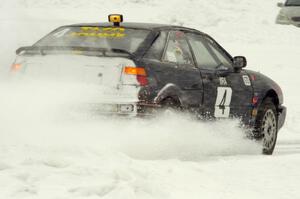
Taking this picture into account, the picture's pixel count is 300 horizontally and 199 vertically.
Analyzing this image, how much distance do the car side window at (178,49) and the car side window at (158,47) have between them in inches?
3.2

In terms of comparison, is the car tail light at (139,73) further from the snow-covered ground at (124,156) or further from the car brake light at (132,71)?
the snow-covered ground at (124,156)

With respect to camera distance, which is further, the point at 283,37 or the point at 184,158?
the point at 283,37

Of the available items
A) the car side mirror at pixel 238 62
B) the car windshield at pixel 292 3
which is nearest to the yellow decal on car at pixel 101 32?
the car side mirror at pixel 238 62

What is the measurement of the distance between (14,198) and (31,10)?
20679mm

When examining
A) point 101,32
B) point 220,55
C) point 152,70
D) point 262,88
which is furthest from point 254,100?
point 101,32

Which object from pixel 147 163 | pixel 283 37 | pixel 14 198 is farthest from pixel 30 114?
pixel 283 37

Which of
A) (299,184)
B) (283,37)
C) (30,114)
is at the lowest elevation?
(283,37)

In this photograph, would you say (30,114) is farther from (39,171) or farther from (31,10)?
(31,10)

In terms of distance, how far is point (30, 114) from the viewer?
733 cm

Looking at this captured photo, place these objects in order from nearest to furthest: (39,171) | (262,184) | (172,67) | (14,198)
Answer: (14,198) < (39,171) < (262,184) < (172,67)

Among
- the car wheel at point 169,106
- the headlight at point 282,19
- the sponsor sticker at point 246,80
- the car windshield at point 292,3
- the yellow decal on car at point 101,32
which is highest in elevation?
the yellow decal on car at point 101,32

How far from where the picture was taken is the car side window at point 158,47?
25.4 ft

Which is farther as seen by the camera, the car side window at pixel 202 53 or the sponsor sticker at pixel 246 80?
the sponsor sticker at pixel 246 80

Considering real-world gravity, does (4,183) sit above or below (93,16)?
above
